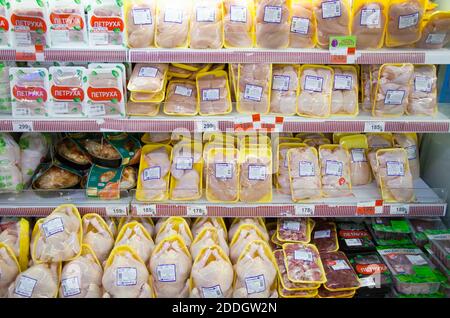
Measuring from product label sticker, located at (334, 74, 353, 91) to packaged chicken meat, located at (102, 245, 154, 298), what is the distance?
1472 millimetres

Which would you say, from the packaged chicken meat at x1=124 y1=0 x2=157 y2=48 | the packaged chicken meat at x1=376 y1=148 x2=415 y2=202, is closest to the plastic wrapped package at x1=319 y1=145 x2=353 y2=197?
the packaged chicken meat at x1=376 y1=148 x2=415 y2=202

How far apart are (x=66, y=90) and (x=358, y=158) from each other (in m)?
1.76

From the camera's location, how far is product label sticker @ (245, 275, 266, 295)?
7.50 ft

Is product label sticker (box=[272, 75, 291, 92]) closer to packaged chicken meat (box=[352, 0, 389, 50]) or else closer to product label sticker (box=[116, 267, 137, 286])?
packaged chicken meat (box=[352, 0, 389, 50])

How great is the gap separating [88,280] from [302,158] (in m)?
1.38

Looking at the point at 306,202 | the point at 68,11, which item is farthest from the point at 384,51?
the point at 68,11

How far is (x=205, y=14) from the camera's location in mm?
2441

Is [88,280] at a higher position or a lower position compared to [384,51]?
lower

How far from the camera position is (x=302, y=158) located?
2.73 metres

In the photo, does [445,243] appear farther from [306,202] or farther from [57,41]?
[57,41]

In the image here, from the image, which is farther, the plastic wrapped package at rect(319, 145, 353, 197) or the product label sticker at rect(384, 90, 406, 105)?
the plastic wrapped package at rect(319, 145, 353, 197)

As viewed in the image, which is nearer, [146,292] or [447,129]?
[146,292]

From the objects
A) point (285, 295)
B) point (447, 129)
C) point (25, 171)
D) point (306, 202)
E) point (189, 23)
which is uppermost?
point (189, 23)

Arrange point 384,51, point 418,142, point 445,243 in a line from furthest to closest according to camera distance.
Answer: point 418,142, point 445,243, point 384,51
